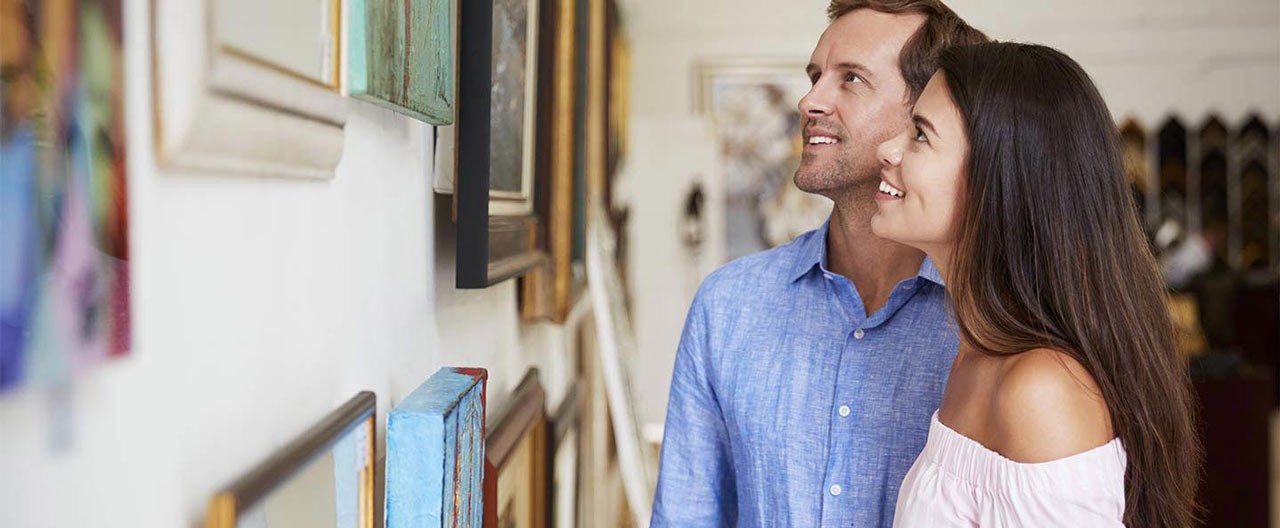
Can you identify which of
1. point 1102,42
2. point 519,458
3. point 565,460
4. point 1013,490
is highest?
point 1102,42

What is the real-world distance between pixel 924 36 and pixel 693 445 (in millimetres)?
867

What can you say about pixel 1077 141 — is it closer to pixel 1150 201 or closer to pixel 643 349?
pixel 643 349

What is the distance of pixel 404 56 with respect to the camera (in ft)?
3.62

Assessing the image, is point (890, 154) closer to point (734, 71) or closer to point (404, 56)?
point (404, 56)

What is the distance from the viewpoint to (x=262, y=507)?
0.81m

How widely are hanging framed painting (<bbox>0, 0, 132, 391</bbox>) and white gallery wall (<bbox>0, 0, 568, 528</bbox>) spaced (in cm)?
3

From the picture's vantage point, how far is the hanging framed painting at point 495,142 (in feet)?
4.79

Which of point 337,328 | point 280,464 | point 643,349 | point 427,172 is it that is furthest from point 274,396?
point 643,349

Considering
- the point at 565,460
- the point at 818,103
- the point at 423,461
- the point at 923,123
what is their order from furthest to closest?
the point at 565,460 < the point at 818,103 < the point at 923,123 < the point at 423,461

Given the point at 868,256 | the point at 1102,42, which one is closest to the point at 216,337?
the point at 868,256

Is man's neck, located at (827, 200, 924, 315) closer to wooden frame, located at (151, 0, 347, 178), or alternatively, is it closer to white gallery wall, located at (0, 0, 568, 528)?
white gallery wall, located at (0, 0, 568, 528)

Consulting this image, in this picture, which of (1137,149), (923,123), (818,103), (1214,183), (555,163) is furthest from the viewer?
(1214,183)

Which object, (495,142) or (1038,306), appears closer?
(1038,306)

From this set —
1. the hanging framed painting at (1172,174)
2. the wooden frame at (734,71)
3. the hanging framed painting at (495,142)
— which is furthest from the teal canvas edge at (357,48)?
the hanging framed painting at (1172,174)
